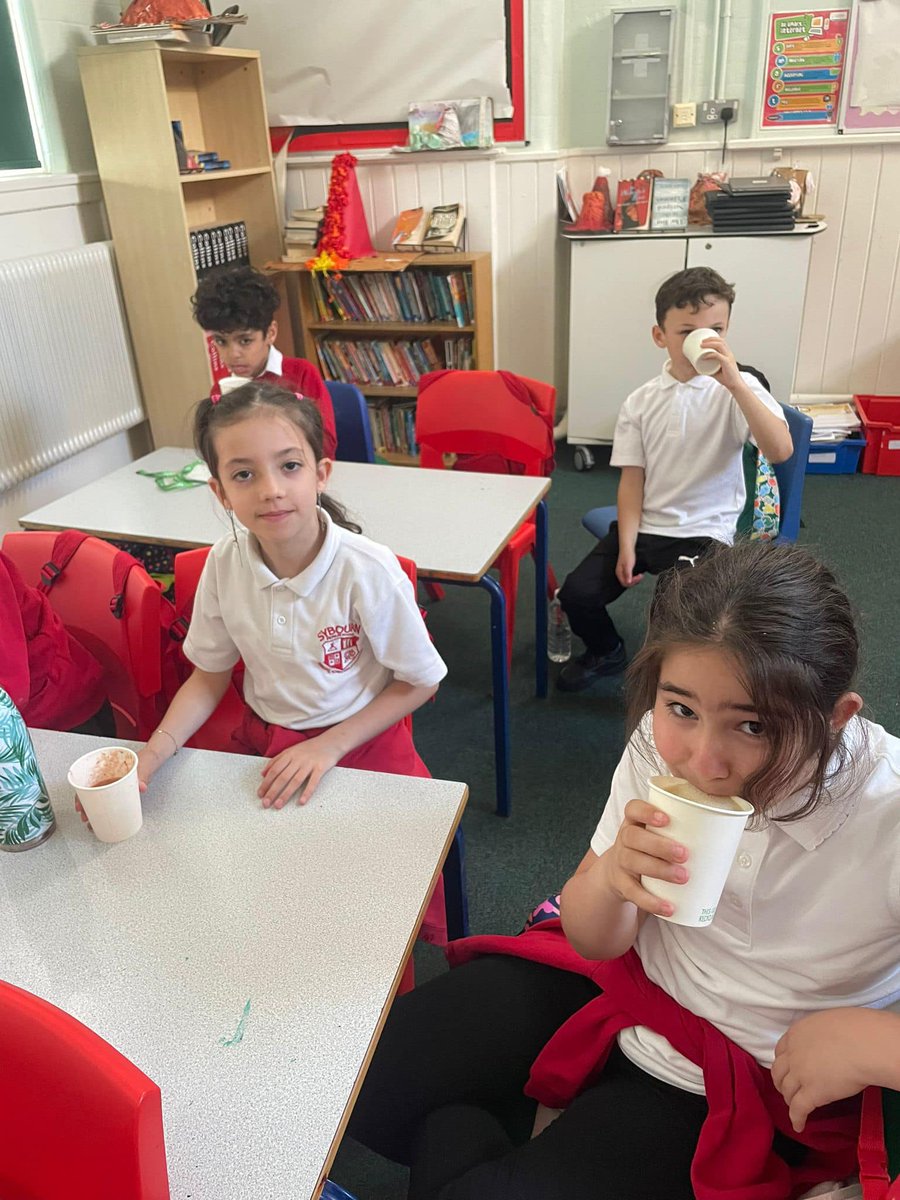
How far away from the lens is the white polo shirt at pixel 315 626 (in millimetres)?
1364

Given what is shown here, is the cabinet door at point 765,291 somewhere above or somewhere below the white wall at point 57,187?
below

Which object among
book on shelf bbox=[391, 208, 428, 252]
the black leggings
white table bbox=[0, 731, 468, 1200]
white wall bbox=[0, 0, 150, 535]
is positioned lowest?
the black leggings

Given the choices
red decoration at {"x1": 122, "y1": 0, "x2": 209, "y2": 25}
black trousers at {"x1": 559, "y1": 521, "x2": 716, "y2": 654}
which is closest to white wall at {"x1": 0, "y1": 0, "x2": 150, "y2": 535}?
red decoration at {"x1": 122, "y1": 0, "x2": 209, "y2": 25}

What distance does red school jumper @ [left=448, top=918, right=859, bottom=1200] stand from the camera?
33.1 inches

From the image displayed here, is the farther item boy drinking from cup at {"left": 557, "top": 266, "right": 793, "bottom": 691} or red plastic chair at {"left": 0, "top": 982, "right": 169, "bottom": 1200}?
boy drinking from cup at {"left": 557, "top": 266, "right": 793, "bottom": 691}

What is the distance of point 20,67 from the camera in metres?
3.11

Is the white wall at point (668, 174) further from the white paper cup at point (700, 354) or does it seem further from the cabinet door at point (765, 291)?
the white paper cup at point (700, 354)

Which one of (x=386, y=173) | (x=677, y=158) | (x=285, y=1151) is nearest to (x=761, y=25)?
(x=677, y=158)

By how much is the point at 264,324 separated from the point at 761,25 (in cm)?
261

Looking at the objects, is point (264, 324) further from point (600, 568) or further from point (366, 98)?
point (366, 98)

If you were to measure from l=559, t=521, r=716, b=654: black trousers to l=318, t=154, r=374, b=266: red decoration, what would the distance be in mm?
2185

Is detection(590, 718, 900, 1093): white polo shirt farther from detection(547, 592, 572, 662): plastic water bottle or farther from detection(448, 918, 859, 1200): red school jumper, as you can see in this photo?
detection(547, 592, 572, 662): plastic water bottle

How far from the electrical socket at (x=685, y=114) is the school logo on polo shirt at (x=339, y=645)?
11.3 ft

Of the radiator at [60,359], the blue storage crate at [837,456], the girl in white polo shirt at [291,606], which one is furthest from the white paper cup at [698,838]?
the blue storage crate at [837,456]
